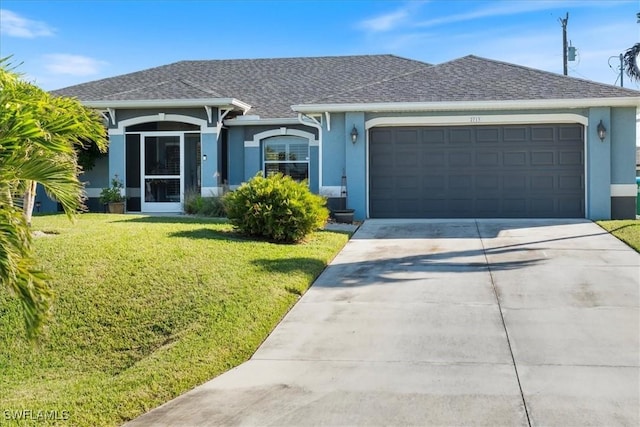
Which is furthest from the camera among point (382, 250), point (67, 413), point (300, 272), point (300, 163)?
point (300, 163)

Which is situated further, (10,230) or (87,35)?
(87,35)

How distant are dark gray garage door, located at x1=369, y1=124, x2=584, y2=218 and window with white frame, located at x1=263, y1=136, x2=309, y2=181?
323cm

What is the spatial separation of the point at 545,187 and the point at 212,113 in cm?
916

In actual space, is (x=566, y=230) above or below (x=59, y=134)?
below

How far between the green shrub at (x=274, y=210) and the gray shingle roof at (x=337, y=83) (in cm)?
501

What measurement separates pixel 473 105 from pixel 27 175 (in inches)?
493

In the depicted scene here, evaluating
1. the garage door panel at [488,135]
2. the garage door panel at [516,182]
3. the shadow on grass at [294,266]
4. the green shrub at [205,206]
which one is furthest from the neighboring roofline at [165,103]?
the shadow on grass at [294,266]

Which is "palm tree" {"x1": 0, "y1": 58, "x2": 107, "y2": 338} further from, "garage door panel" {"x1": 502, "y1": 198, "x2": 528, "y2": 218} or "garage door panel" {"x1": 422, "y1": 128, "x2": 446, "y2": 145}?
"garage door panel" {"x1": 502, "y1": 198, "x2": 528, "y2": 218}

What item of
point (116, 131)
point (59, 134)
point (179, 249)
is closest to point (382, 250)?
point (179, 249)

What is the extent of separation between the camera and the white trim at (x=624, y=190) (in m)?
15.4

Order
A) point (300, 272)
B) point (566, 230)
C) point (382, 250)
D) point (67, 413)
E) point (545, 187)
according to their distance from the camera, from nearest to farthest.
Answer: point (67, 413) → point (300, 272) → point (382, 250) → point (566, 230) → point (545, 187)

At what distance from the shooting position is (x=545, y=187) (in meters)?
16.0

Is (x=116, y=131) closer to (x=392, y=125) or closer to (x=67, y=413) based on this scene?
(x=392, y=125)

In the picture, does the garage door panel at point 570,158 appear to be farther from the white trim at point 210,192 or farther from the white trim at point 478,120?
A: the white trim at point 210,192
